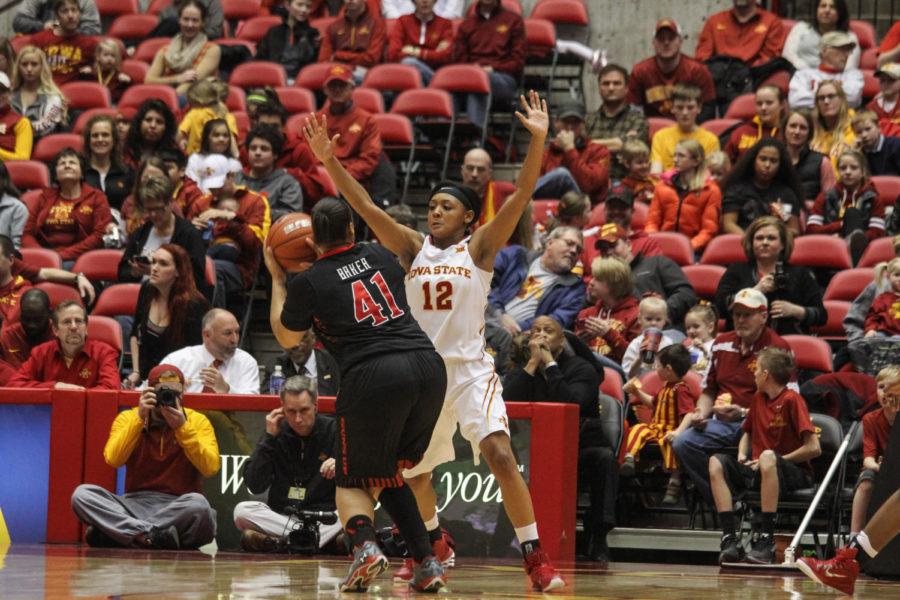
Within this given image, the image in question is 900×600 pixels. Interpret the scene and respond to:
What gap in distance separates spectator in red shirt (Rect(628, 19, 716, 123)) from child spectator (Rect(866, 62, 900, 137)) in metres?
1.72

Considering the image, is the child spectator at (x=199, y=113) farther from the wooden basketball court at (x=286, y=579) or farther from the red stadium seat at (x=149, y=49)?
the wooden basketball court at (x=286, y=579)

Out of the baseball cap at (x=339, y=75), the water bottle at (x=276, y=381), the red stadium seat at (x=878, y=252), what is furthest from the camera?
the baseball cap at (x=339, y=75)

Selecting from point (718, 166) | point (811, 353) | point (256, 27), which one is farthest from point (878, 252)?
point (256, 27)

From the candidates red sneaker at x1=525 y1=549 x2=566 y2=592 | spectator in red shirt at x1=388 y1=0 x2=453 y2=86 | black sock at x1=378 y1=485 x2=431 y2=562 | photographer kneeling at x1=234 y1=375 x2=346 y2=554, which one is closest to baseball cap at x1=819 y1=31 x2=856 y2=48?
spectator in red shirt at x1=388 y1=0 x2=453 y2=86

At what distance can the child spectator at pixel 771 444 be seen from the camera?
8594 millimetres

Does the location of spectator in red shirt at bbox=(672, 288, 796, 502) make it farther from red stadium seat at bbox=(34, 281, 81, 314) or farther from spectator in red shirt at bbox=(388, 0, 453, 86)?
spectator in red shirt at bbox=(388, 0, 453, 86)

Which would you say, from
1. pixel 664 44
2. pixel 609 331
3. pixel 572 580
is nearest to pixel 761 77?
pixel 664 44

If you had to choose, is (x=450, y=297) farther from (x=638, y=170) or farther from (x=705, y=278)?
(x=638, y=170)

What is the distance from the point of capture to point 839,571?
6430mm

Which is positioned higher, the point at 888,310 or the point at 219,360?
the point at 888,310

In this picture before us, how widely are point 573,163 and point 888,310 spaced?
144 inches

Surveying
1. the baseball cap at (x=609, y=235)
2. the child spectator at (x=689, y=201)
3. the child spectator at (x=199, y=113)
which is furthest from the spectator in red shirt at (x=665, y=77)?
the child spectator at (x=199, y=113)

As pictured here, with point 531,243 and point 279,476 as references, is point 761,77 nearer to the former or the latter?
point 531,243

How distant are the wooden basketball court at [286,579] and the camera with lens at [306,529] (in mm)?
304
